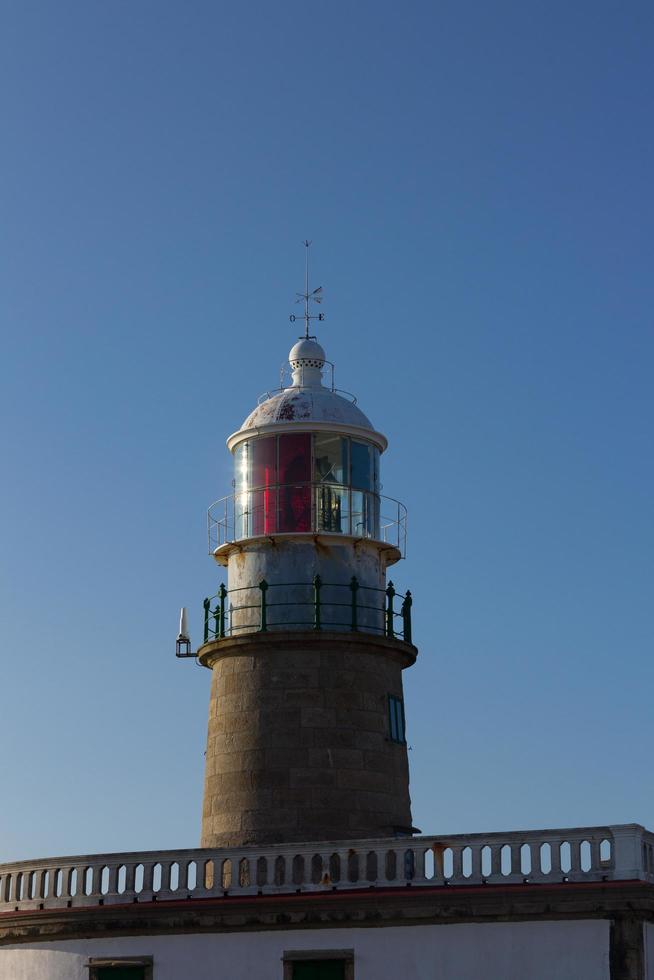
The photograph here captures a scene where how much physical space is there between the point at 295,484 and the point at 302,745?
14.4ft

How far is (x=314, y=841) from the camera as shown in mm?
26266

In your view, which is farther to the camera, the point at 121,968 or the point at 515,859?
the point at 121,968

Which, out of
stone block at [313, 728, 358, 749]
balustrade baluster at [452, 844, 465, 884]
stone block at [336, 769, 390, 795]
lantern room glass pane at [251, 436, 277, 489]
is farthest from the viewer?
lantern room glass pane at [251, 436, 277, 489]

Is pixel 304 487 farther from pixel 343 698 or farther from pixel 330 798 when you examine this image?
pixel 330 798

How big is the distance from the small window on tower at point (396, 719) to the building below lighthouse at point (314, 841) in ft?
0.14

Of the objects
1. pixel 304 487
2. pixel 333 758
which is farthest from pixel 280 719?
pixel 304 487

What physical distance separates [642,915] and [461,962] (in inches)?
95.3

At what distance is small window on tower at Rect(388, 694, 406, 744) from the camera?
29.4 m

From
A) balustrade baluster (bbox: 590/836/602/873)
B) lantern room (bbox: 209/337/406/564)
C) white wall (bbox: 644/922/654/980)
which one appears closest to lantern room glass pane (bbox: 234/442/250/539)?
lantern room (bbox: 209/337/406/564)

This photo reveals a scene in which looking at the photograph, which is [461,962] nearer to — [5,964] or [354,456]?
[5,964]

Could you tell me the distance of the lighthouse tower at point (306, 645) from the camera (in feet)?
92.6

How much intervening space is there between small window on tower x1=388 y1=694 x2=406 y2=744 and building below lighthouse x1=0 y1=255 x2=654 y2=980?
0.14 ft

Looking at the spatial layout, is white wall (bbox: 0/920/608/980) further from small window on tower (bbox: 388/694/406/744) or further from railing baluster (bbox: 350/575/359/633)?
railing baluster (bbox: 350/575/359/633)

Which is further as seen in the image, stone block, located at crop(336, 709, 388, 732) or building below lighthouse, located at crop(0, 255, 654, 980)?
stone block, located at crop(336, 709, 388, 732)
